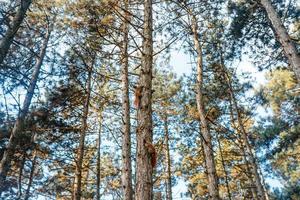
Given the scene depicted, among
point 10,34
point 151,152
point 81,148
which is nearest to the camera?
point 151,152

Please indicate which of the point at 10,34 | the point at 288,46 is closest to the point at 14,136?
the point at 10,34

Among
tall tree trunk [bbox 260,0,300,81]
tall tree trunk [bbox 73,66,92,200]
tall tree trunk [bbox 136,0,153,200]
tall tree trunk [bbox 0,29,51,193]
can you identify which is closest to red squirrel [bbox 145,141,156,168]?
tall tree trunk [bbox 136,0,153,200]

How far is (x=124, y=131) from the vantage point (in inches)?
313

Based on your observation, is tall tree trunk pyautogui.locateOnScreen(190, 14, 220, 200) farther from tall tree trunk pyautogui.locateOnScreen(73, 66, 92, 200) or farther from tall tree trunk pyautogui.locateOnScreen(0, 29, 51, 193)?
tall tree trunk pyautogui.locateOnScreen(0, 29, 51, 193)

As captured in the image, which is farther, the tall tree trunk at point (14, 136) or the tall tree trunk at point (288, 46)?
the tall tree trunk at point (14, 136)

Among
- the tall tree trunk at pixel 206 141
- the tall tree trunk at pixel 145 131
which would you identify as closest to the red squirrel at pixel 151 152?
the tall tree trunk at pixel 145 131

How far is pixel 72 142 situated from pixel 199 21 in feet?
20.5

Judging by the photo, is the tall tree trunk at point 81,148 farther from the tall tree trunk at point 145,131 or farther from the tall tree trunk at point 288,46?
the tall tree trunk at point 288,46

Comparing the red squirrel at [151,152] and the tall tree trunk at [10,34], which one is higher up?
the tall tree trunk at [10,34]

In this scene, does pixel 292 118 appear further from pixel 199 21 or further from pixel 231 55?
pixel 199 21

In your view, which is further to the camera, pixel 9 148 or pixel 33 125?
pixel 33 125

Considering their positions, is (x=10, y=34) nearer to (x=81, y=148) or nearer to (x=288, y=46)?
(x=81, y=148)

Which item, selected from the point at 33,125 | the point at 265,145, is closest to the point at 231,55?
the point at 265,145

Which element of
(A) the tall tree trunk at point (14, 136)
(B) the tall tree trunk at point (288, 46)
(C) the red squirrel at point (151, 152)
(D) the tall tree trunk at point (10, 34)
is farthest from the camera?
(A) the tall tree trunk at point (14, 136)
